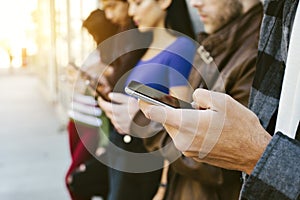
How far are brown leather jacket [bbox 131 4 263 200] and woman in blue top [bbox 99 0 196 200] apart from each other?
0.07 m

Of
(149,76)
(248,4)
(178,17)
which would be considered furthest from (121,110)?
(248,4)

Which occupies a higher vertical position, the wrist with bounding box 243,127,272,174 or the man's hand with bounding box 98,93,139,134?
the wrist with bounding box 243,127,272,174

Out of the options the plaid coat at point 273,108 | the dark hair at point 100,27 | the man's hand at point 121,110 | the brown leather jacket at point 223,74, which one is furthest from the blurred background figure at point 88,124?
the plaid coat at point 273,108

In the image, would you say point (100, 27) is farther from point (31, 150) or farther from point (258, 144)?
point (31, 150)

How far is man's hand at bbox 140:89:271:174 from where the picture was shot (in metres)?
0.58

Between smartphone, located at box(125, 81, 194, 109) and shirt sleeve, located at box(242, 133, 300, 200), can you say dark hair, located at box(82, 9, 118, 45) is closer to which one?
smartphone, located at box(125, 81, 194, 109)

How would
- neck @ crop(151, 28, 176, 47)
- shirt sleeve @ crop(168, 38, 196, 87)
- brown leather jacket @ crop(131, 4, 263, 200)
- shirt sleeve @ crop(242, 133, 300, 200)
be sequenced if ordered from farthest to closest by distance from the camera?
neck @ crop(151, 28, 176, 47) < shirt sleeve @ crop(168, 38, 196, 87) < brown leather jacket @ crop(131, 4, 263, 200) < shirt sleeve @ crop(242, 133, 300, 200)

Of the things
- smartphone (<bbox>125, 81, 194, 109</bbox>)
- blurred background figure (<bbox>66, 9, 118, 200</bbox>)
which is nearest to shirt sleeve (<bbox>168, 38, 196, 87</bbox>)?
blurred background figure (<bbox>66, 9, 118, 200</bbox>)

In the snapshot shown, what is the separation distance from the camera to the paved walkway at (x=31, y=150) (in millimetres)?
2986

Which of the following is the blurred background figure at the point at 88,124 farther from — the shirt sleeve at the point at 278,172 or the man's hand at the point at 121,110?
the shirt sleeve at the point at 278,172

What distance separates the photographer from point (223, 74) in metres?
0.99

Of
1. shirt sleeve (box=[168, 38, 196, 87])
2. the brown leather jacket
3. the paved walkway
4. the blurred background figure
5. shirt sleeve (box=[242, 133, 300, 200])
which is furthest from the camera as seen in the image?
the paved walkway

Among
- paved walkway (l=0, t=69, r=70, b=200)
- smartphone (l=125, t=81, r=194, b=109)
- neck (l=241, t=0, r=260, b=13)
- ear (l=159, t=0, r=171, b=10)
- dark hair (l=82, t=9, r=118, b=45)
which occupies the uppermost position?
neck (l=241, t=0, r=260, b=13)

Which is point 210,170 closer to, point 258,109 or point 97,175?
point 258,109
